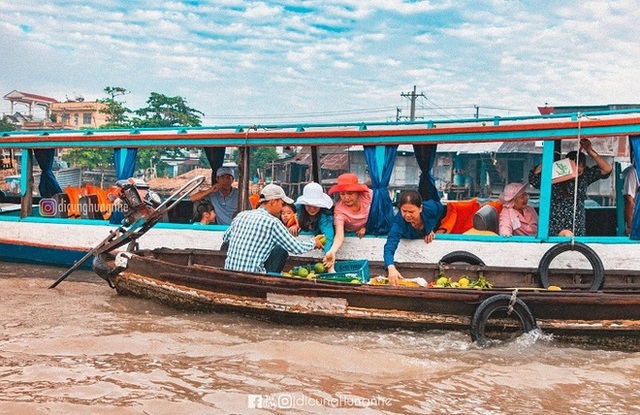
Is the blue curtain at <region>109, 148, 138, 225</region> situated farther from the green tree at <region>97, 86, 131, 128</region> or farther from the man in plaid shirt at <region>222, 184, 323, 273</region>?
the green tree at <region>97, 86, 131, 128</region>

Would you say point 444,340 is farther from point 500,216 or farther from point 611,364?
point 500,216

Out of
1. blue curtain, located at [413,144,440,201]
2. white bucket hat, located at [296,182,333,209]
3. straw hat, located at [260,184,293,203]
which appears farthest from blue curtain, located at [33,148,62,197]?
blue curtain, located at [413,144,440,201]

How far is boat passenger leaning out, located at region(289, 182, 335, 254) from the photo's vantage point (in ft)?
22.8

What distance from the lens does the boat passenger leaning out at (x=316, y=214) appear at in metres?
6.94

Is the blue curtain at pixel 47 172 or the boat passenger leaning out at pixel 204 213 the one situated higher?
the blue curtain at pixel 47 172

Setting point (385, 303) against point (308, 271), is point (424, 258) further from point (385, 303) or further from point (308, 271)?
point (385, 303)

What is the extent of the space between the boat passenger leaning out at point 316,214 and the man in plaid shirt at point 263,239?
0.58 meters

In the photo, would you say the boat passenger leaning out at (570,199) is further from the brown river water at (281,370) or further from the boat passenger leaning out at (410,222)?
the brown river water at (281,370)

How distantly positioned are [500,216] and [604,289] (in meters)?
1.53

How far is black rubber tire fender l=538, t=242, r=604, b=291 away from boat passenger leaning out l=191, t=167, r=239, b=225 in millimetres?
4095

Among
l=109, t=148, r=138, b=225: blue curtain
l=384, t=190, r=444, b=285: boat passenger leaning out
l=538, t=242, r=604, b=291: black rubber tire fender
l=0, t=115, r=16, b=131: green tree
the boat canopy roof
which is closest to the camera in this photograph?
l=538, t=242, r=604, b=291: black rubber tire fender

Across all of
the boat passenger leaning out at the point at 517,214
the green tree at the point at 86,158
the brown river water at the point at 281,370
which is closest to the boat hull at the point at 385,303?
the brown river water at the point at 281,370

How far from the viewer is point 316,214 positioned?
7.25m

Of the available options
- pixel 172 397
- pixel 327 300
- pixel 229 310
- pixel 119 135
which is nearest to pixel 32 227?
pixel 119 135
